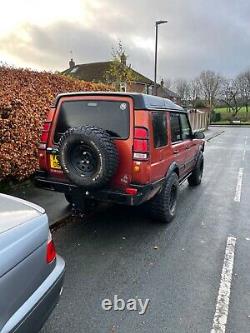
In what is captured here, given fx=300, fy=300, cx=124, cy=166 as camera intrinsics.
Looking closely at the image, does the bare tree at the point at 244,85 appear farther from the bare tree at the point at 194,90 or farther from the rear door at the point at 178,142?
the rear door at the point at 178,142

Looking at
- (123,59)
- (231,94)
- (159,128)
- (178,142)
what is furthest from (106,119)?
(231,94)

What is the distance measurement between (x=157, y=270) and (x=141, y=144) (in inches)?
60.1

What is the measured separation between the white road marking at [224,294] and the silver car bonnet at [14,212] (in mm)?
1814

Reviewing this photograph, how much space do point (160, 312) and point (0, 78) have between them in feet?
17.6

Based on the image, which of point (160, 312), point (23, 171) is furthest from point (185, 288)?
point (23, 171)

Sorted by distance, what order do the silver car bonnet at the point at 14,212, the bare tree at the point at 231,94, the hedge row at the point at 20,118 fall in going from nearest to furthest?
the silver car bonnet at the point at 14,212 < the hedge row at the point at 20,118 < the bare tree at the point at 231,94

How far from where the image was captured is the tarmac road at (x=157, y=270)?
105 inches

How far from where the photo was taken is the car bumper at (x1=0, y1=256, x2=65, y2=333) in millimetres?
1792

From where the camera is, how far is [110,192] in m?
3.88

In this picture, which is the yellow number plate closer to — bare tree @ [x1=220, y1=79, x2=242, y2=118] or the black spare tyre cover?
the black spare tyre cover

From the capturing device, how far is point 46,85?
23.0 ft

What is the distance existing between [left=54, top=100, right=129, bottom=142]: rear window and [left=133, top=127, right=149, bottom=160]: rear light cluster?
0.15 m

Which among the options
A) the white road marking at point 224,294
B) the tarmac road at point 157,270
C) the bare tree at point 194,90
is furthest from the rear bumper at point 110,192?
the bare tree at point 194,90

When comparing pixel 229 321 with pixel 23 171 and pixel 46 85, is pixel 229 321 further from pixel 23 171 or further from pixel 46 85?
pixel 46 85
